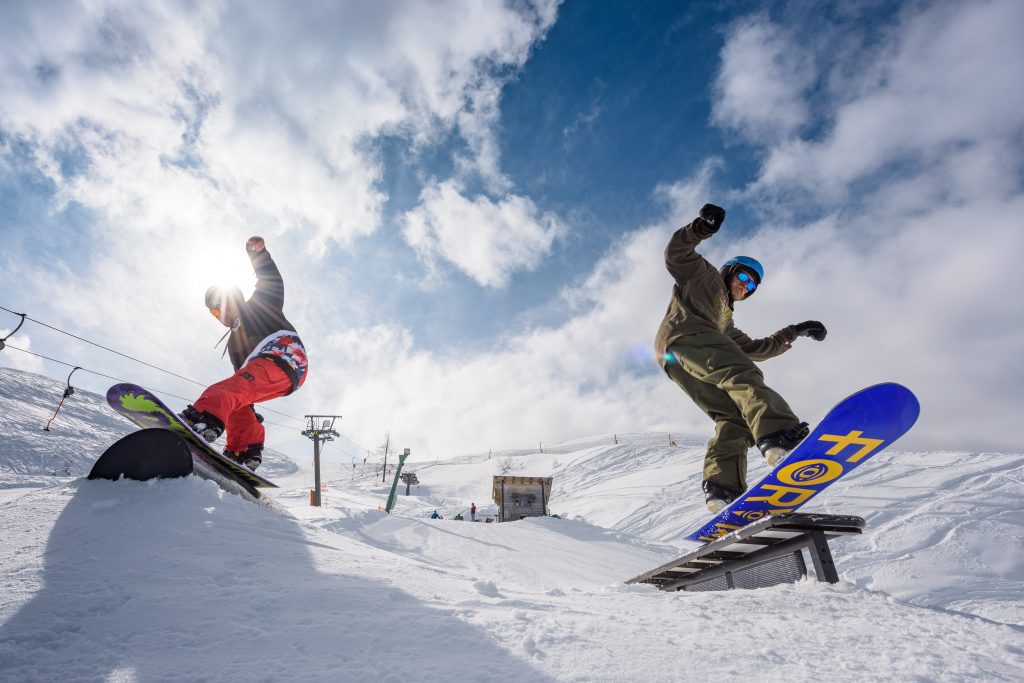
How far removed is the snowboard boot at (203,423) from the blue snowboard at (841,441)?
12.7ft

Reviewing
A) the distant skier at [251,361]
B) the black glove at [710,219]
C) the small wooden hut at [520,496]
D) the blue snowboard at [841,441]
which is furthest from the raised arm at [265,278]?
the small wooden hut at [520,496]

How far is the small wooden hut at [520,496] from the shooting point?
81.0ft

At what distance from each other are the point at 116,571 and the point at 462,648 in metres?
1.45

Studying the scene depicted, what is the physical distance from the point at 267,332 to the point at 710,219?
372 centimetres

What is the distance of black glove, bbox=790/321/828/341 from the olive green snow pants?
128 cm

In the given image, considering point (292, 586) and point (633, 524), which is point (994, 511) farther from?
point (292, 586)

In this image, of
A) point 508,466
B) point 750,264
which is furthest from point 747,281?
point 508,466

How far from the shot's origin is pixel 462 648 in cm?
151

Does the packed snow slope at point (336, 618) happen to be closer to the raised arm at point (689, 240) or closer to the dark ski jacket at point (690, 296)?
the dark ski jacket at point (690, 296)

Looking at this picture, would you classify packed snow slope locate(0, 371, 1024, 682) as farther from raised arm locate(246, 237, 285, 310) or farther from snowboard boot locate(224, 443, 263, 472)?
raised arm locate(246, 237, 285, 310)

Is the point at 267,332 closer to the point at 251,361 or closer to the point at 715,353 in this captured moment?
the point at 251,361

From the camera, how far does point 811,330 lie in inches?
165

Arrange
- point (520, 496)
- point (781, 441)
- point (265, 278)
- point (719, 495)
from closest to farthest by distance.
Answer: point (781, 441)
point (719, 495)
point (265, 278)
point (520, 496)

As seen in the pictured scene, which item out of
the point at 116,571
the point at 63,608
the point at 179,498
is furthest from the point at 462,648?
the point at 179,498
